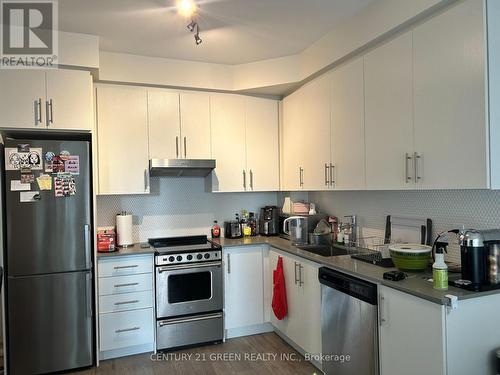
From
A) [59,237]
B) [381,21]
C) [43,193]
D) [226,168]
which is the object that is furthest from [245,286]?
[381,21]

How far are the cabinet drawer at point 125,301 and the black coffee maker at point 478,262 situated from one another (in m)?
2.38

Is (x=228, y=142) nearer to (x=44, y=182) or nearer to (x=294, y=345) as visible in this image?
(x=44, y=182)

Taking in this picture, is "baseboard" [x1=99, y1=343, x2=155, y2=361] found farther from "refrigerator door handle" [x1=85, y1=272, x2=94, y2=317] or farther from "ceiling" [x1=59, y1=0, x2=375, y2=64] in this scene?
"ceiling" [x1=59, y1=0, x2=375, y2=64]

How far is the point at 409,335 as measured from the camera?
1.86 m

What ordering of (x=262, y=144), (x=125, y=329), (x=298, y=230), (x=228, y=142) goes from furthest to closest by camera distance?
(x=262, y=144), (x=228, y=142), (x=298, y=230), (x=125, y=329)

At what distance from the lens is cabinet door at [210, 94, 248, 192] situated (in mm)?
3605

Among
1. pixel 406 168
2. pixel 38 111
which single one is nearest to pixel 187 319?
pixel 38 111

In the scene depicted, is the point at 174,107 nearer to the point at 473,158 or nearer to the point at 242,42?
the point at 242,42

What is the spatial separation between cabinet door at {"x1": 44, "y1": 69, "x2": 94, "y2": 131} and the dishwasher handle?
218cm

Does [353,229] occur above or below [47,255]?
above

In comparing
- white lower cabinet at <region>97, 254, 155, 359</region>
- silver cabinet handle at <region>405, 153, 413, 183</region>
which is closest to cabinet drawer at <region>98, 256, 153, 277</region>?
white lower cabinet at <region>97, 254, 155, 359</region>

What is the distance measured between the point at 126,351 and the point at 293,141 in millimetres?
2479

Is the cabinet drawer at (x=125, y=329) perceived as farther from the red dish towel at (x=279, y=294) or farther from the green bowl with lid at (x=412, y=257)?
the green bowl with lid at (x=412, y=257)

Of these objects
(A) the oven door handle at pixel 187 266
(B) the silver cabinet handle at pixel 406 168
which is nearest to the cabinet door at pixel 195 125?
(A) the oven door handle at pixel 187 266
